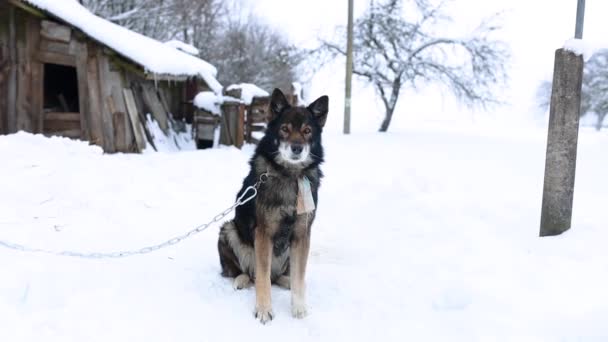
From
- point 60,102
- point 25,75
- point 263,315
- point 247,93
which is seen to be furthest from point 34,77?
point 263,315

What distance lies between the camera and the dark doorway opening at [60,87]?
12.6 metres

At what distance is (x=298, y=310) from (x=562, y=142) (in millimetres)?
3249

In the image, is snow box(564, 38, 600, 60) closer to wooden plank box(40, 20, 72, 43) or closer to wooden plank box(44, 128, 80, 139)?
wooden plank box(40, 20, 72, 43)

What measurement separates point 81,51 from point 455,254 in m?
9.21

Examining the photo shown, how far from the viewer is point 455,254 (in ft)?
15.5

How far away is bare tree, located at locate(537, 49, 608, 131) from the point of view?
97.9ft

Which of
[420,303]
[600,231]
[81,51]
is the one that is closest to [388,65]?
[81,51]

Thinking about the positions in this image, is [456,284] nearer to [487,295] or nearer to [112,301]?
[487,295]

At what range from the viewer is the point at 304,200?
3.45m

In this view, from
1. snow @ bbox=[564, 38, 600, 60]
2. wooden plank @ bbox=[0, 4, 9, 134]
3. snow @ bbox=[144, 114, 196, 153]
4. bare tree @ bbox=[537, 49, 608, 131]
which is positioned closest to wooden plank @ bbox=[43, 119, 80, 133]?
wooden plank @ bbox=[0, 4, 9, 134]

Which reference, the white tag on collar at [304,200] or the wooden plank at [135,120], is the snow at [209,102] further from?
the white tag on collar at [304,200]

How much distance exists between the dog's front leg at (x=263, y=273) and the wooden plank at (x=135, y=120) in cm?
849

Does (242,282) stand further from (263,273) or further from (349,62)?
(349,62)

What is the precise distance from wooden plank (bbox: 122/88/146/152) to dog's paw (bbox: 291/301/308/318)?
8.65 metres
